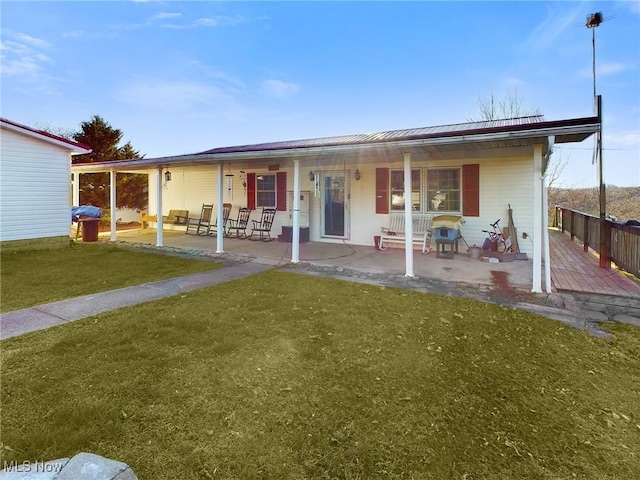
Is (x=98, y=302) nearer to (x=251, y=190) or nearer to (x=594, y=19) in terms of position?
(x=251, y=190)

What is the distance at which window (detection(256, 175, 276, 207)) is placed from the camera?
10.8 metres

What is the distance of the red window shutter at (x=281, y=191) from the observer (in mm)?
10406

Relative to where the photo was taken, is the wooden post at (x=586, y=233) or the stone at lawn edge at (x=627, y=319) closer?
the stone at lawn edge at (x=627, y=319)

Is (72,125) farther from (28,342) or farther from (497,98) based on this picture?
(497,98)

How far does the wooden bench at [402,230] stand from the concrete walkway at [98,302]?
3.71 meters

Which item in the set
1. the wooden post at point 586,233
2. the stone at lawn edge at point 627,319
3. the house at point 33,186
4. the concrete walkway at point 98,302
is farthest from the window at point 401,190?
the house at point 33,186

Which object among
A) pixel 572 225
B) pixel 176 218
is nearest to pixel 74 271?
pixel 176 218

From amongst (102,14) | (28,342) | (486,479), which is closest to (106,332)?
(28,342)

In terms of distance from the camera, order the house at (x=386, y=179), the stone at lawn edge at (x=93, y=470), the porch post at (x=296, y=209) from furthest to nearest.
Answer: the porch post at (x=296, y=209) < the house at (x=386, y=179) < the stone at lawn edge at (x=93, y=470)

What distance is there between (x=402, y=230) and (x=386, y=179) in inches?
54.0

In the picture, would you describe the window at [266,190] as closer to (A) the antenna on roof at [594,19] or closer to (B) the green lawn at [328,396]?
(B) the green lawn at [328,396]

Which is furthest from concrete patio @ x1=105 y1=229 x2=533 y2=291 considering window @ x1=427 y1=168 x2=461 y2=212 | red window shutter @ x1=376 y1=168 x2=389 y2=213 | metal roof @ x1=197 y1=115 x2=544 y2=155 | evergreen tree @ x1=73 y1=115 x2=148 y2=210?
evergreen tree @ x1=73 y1=115 x2=148 y2=210

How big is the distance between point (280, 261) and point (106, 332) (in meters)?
3.95

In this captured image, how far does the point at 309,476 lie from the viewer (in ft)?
5.47
